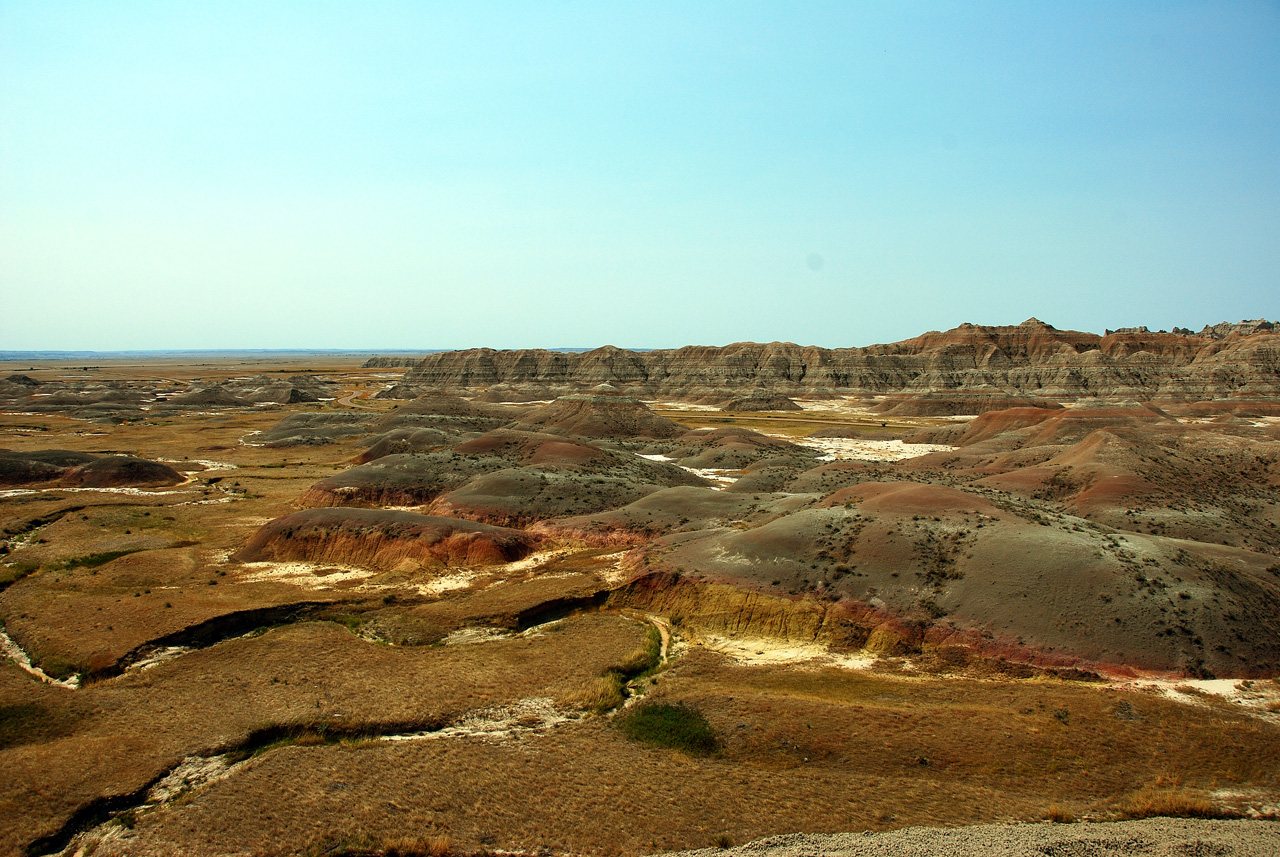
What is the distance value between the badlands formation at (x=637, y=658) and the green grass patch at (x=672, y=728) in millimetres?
84

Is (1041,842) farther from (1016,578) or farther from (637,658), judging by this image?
(1016,578)

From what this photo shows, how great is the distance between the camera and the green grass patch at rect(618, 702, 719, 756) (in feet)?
54.2

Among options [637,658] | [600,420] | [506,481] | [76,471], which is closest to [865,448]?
[600,420]

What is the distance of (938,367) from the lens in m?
146

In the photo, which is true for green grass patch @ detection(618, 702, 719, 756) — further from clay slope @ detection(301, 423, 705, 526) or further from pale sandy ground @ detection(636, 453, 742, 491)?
pale sandy ground @ detection(636, 453, 742, 491)

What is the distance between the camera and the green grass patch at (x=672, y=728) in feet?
54.2

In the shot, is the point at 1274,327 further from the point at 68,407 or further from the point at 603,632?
the point at 68,407

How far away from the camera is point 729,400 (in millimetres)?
137125

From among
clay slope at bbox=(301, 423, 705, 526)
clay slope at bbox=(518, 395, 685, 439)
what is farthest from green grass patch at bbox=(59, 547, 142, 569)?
clay slope at bbox=(518, 395, 685, 439)

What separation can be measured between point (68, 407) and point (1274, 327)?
753 feet

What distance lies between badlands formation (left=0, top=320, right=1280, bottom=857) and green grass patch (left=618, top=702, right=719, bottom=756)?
0.28 ft

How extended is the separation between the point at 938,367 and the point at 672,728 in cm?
14329

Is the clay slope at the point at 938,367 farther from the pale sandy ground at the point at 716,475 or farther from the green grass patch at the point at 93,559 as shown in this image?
the green grass patch at the point at 93,559

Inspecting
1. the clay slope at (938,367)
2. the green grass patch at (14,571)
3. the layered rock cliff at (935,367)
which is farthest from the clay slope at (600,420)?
the clay slope at (938,367)
